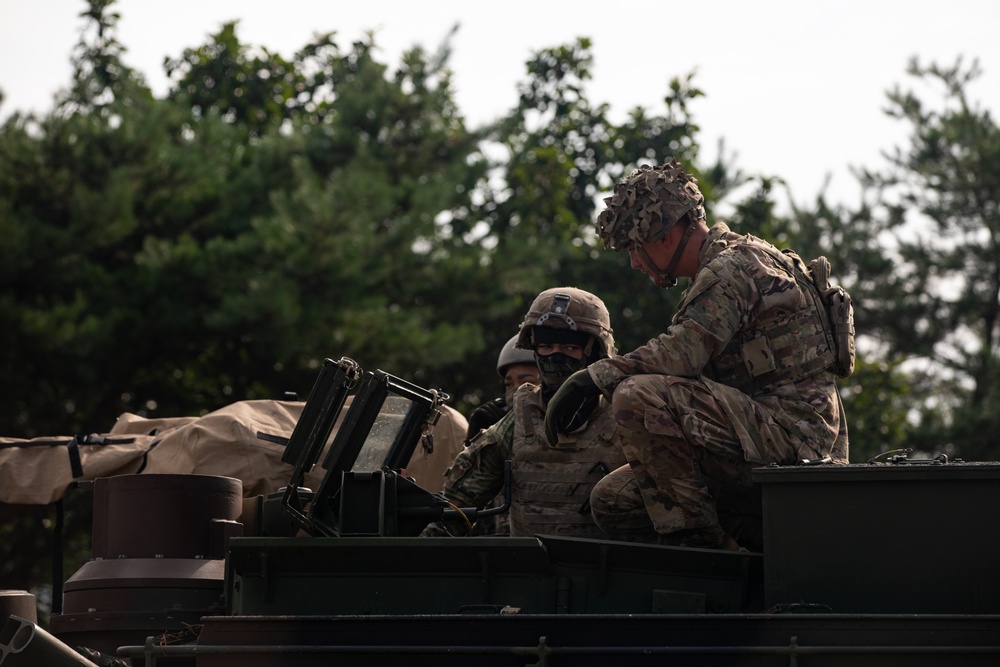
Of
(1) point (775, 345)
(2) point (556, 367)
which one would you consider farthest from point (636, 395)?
(2) point (556, 367)

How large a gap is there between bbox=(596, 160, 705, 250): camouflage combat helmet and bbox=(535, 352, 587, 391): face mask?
848 mm

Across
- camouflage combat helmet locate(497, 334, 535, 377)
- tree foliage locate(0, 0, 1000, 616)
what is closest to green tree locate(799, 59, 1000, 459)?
tree foliage locate(0, 0, 1000, 616)

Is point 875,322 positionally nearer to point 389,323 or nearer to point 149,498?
point 389,323

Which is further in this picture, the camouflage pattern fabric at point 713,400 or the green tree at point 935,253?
the green tree at point 935,253

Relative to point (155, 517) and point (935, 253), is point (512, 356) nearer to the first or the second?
point (155, 517)

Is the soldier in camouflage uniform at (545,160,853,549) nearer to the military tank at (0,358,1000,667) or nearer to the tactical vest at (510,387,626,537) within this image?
the military tank at (0,358,1000,667)

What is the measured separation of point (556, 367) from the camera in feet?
21.0

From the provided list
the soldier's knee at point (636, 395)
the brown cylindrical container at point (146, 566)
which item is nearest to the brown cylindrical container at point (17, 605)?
the brown cylindrical container at point (146, 566)

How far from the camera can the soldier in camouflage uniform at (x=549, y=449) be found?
6.04 m

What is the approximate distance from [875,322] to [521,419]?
745 inches

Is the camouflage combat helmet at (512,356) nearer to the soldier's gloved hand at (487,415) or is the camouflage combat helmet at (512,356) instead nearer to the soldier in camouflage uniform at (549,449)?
the soldier's gloved hand at (487,415)

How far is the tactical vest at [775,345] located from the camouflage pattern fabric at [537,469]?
829mm

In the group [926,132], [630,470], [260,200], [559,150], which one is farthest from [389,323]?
[926,132]

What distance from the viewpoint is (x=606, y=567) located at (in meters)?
4.80
